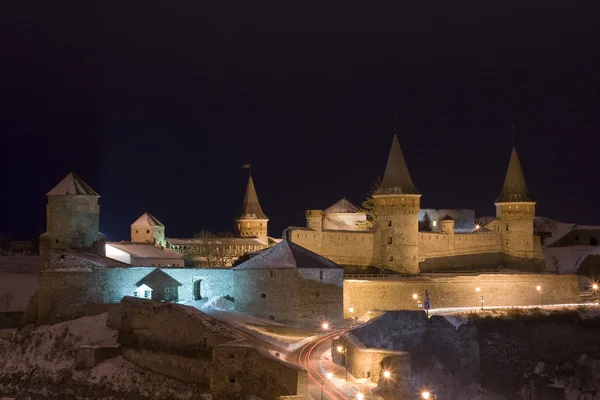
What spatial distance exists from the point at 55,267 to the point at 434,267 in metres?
30.1

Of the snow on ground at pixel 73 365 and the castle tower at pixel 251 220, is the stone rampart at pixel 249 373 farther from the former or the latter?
the castle tower at pixel 251 220

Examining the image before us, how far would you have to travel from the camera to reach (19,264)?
8069 centimetres

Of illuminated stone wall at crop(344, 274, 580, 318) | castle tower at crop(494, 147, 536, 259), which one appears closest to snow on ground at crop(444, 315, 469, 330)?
illuminated stone wall at crop(344, 274, 580, 318)

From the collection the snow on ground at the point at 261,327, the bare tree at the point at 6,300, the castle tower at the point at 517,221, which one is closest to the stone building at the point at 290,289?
the snow on ground at the point at 261,327

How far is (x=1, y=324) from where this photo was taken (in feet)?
168

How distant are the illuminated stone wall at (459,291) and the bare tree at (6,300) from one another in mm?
24269

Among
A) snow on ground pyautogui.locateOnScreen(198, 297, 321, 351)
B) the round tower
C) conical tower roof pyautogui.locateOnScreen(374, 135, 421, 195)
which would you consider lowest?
snow on ground pyautogui.locateOnScreen(198, 297, 321, 351)

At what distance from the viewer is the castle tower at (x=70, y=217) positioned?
4891cm

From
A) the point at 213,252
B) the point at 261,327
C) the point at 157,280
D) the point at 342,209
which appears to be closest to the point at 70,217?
the point at 157,280

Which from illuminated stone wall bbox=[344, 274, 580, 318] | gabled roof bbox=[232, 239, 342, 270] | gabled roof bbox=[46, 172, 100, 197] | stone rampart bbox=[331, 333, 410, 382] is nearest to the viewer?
stone rampart bbox=[331, 333, 410, 382]

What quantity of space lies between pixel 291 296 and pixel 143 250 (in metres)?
14.7

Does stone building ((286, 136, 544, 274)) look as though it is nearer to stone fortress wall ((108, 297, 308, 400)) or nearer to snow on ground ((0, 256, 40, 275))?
stone fortress wall ((108, 297, 308, 400))

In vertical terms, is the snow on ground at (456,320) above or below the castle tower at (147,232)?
below

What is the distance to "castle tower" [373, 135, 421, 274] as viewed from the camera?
60219mm
